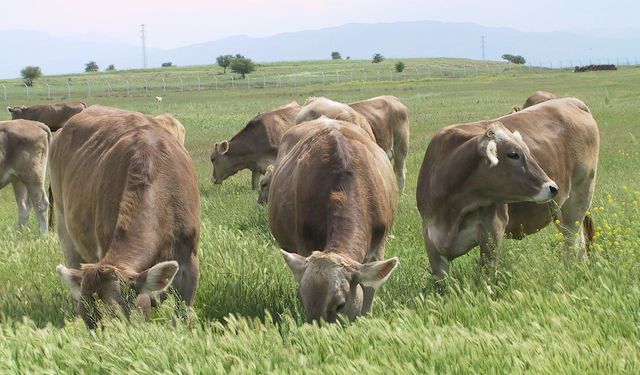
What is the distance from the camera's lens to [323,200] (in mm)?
7145

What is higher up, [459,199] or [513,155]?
[513,155]

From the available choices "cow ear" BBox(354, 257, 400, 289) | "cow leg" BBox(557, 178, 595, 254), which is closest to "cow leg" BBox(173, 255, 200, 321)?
"cow ear" BBox(354, 257, 400, 289)

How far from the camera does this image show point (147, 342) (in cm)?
523

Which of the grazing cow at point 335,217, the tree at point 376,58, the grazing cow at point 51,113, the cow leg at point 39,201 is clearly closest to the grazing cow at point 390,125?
the cow leg at point 39,201

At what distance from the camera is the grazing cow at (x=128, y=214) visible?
19.7 ft

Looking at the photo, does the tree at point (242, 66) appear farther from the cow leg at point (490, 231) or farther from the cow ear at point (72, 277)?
the cow ear at point (72, 277)

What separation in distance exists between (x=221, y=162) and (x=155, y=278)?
14.8 m

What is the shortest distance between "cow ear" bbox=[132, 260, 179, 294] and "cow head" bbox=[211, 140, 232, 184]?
562 inches

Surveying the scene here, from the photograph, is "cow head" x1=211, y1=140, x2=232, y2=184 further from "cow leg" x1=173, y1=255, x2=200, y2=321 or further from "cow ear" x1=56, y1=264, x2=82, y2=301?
"cow ear" x1=56, y1=264, x2=82, y2=301

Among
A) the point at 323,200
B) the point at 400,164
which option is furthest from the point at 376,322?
the point at 400,164

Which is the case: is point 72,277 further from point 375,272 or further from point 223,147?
point 223,147

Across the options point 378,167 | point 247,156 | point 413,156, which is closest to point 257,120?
point 247,156

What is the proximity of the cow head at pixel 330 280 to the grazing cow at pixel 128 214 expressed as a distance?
973 millimetres

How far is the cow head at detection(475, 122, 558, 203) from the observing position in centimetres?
786
